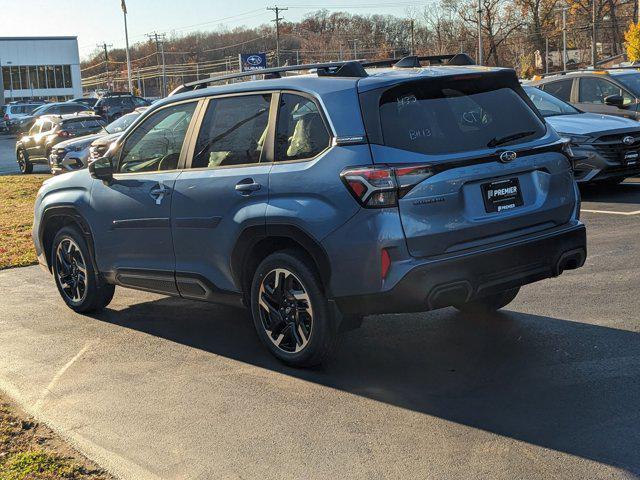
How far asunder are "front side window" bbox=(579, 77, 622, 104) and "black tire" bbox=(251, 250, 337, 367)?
436 inches

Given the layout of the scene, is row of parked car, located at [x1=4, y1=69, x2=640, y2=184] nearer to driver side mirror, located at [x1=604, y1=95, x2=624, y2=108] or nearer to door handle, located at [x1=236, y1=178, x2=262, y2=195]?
driver side mirror, located at [x1=604, y1=95, x2=624, y2=108]

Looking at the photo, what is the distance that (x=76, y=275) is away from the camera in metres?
7.40

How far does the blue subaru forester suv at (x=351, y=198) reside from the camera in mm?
4863

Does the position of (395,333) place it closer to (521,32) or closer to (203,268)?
(203,268)

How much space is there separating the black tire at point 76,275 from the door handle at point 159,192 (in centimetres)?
115

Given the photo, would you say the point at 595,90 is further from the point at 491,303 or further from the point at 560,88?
the point at 491,303

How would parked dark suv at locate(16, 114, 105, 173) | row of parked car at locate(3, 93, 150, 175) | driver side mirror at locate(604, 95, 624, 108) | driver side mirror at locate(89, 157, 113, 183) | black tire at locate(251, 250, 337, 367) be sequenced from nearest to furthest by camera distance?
black tire at locate(251, 250, 337, 367), driver side mirror at locate(89, 157, 113, 183), driver side mirror at locate(604, 95, 624, 108), row of parked car at locate(3, 93, 150, 175), parked dark suv at locate(16, 114, 105, 173)

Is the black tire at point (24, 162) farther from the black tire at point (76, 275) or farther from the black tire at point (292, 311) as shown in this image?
the black tire at point (292, 311)

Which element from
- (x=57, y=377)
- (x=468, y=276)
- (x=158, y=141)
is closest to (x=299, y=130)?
(x=468, y=276)

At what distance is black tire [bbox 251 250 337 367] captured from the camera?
5238 mm

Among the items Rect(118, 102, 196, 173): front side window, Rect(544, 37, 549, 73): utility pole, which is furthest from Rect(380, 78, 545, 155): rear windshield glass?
Rect(544, 37, 549, 73): utility pole

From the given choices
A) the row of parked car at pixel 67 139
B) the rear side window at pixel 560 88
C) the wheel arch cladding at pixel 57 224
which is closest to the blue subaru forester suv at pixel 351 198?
the wheel arch cladding at pixel 57 224

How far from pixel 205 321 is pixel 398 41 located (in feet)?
508

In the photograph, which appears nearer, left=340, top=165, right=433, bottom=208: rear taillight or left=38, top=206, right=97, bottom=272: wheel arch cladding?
left=340, top=165, right=433, bottom=208: rear taillight
